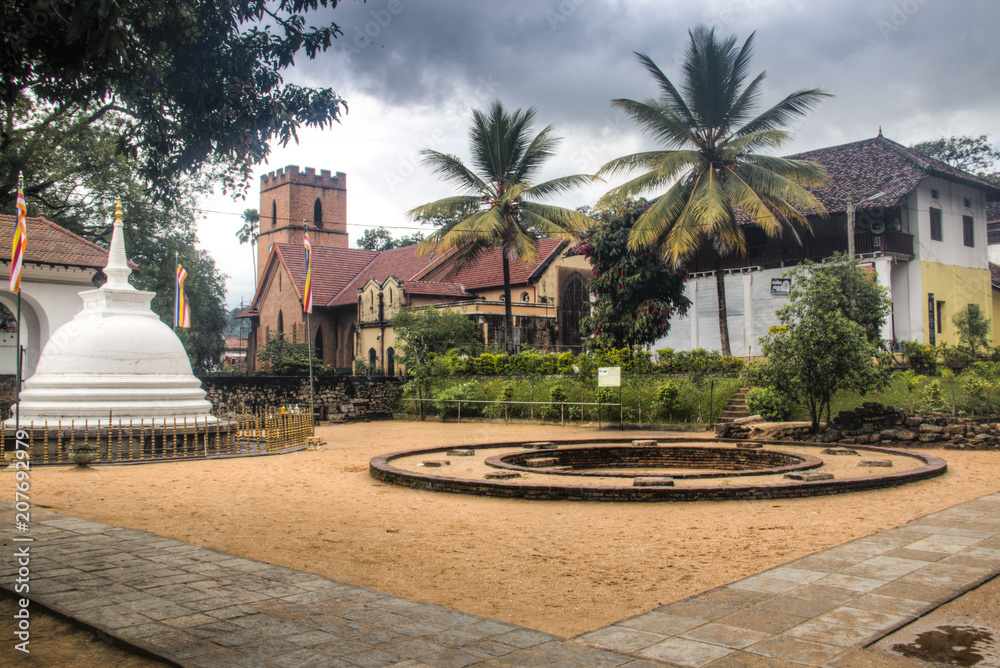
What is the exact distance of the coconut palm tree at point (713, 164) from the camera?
24516mm

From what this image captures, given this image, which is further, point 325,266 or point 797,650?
point 325,266

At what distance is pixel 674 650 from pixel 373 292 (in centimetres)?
3536

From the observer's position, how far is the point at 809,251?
3005 cm

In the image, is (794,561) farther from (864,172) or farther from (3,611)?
(864,172)

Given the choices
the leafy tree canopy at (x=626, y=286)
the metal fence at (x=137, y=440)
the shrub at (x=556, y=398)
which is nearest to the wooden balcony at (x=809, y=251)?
the leafy tree canopy at (x=626, y=286)

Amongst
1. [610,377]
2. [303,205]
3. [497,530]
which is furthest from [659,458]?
[303,205]

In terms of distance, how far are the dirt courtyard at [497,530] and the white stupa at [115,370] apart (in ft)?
10.6

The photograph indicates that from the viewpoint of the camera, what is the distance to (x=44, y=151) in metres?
22.5

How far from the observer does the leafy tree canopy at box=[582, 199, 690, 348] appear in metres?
28.3

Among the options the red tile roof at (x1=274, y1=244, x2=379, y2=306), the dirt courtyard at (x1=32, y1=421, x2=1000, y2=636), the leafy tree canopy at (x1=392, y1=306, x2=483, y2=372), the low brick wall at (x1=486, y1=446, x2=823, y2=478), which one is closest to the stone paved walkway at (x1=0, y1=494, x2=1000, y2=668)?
the dirt courtyard at (x1=32, y1=421, x2=1000, y2=636)

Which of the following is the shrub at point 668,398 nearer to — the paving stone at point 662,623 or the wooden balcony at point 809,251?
the wooden balcony at point 809,251

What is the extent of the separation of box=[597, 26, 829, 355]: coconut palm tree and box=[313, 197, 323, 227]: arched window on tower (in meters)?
33.2

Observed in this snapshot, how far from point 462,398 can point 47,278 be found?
43.5 feet

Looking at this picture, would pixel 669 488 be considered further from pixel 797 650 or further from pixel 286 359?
pixel 286 359
